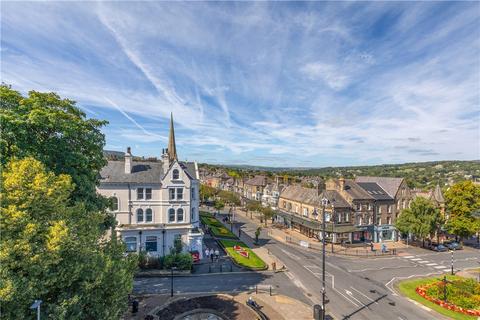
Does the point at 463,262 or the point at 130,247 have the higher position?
the point at 130,247

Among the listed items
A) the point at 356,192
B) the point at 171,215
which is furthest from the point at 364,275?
the point at 171,215

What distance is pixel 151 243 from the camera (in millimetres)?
34844

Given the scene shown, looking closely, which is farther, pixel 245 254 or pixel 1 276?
pixel 245 254

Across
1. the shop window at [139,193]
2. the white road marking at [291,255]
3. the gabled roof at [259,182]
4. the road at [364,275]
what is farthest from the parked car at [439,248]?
the gabled roof at [259,182]

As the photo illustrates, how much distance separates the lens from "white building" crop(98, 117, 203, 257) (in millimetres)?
34250

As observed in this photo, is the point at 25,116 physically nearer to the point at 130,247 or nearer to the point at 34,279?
the point at 34,279

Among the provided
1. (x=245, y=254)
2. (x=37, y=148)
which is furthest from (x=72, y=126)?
(x=245, y=254)

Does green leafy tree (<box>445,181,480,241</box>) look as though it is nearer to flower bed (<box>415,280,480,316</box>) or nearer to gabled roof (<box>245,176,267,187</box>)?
flower bed (<box>415,280,480,316</box>)

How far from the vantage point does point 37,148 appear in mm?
17422

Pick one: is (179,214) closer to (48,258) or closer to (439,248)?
(48,258)

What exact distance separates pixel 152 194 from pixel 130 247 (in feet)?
23.2

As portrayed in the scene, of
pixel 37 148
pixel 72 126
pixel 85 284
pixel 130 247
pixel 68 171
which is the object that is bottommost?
pixel 130 247

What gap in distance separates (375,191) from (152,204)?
41416 mm

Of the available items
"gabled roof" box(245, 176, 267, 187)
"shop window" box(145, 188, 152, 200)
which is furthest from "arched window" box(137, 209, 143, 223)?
"gabled roof" box(245, 176, 267, 187)
